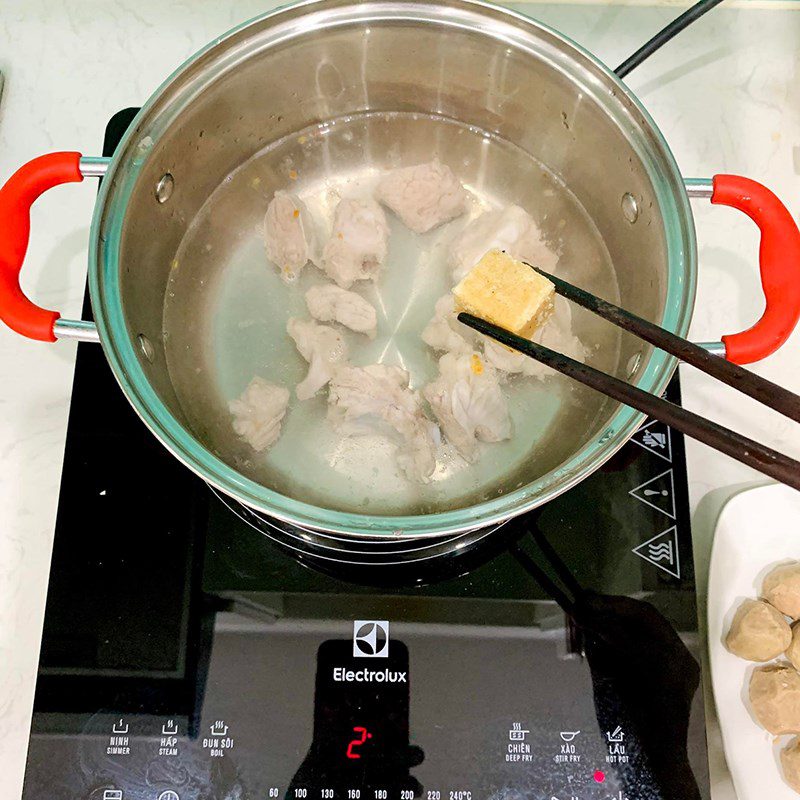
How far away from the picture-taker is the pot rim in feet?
2.72

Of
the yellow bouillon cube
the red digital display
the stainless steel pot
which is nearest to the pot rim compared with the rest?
the stainless steel pot

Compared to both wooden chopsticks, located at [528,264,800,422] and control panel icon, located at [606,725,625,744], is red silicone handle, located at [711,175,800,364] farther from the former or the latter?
control panel icon, located at [606,725,625,744]

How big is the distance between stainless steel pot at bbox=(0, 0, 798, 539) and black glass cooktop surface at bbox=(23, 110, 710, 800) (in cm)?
11

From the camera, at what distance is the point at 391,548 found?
1075 mm

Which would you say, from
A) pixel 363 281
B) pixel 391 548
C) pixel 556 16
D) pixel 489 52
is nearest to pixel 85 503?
pixel 391 548

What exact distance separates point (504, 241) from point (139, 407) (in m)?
0.69

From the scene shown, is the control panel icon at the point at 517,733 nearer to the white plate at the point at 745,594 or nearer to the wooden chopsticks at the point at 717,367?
the white plate at the point at 745,594

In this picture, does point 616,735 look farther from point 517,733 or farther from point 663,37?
point 663,37

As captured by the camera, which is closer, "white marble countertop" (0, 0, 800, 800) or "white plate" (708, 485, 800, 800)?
"white plate" (708, 485, 800, 800)

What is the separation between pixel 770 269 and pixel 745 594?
1.52 feet

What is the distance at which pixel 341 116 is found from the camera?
1.31m

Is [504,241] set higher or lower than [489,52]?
lower

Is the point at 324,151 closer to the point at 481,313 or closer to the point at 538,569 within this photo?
the point at 481,313

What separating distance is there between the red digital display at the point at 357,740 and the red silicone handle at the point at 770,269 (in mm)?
672
